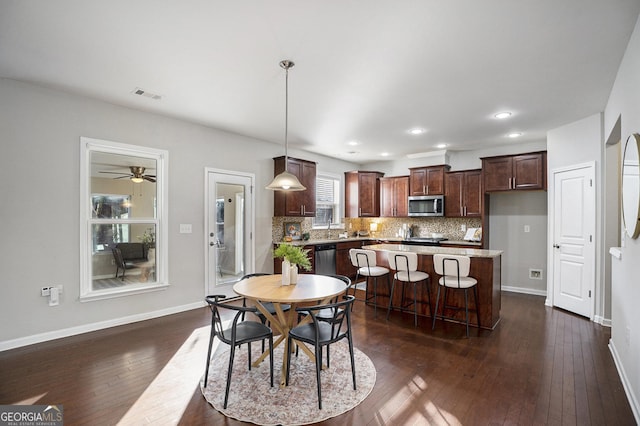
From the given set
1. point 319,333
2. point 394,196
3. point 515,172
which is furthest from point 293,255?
point 394,196

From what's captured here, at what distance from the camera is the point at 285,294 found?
2.56 m

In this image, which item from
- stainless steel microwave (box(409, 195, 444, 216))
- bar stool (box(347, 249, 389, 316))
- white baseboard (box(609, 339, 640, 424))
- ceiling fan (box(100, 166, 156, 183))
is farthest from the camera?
stainless steel microwave (box(409, 195, 444, 216))

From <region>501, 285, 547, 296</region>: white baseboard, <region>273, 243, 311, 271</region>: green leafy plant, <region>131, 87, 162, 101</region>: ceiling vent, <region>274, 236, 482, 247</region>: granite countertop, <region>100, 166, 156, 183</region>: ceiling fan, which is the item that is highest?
<region>131, 87, 162, 101</region>: ceiling vent

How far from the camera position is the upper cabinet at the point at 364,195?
7590mm

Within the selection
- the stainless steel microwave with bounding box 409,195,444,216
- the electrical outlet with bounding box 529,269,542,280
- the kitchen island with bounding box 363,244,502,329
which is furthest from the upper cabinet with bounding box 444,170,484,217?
the kitchen island with bounding box 363,244,502,329

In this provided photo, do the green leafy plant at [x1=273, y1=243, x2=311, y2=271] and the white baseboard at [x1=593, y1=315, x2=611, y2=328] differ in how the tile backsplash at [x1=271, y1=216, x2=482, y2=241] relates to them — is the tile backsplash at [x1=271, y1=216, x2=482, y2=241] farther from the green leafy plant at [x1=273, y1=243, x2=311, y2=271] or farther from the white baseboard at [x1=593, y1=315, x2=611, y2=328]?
the green leafy plant at [x1=273, y1=243, x2=311, y2=271]

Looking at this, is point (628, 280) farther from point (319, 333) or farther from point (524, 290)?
point (524, 290)

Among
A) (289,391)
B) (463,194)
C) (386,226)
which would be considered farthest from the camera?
(386,226)

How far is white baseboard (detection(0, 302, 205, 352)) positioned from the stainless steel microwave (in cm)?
468

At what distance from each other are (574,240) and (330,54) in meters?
4.37

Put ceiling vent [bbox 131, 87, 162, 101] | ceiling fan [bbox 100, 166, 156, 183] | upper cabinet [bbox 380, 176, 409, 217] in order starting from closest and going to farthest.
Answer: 1. ceiling vent [bbox 131, 87, 162, 101]
2. ceiling fan [bbox 100, 166, 156, 183]
3. upper cabinet [bbox 380, 176, 409, 217]

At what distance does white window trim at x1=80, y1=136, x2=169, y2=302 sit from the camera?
3.74 m

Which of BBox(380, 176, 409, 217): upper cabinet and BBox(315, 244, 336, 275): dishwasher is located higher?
BBox(380, 176, 409, 217): upper cabinet

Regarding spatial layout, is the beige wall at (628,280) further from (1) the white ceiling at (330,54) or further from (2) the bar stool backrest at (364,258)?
(2) the bar stool backrest at (364,258)
